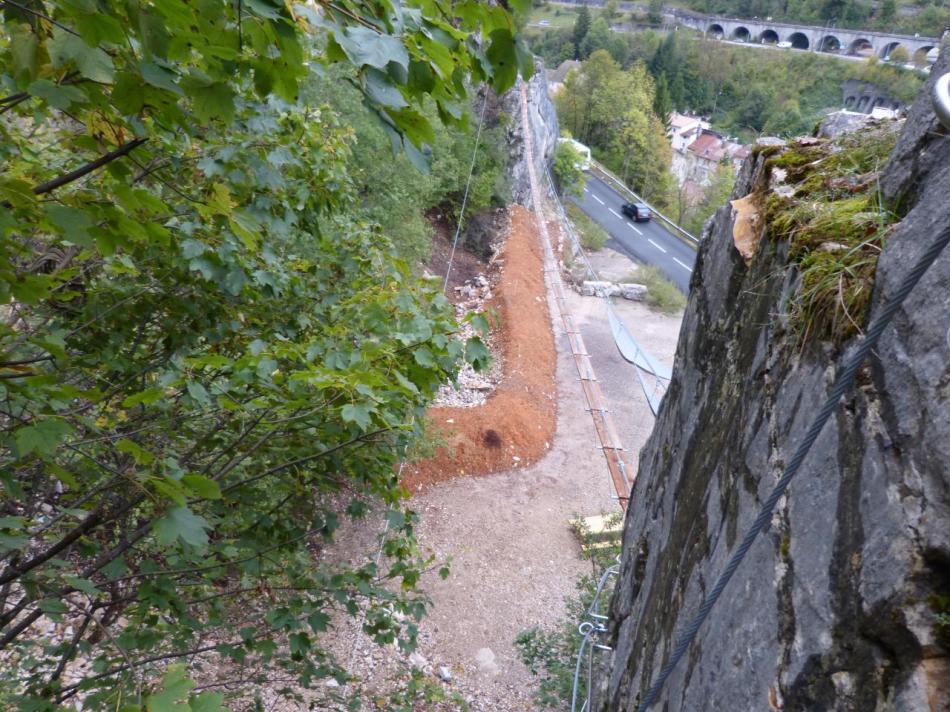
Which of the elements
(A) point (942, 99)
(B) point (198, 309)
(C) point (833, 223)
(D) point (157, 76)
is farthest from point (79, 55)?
(C) point (833, 223)

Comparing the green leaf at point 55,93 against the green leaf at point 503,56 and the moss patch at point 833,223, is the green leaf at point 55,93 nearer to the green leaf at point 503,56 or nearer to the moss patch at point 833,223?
the green leaf at point 503,56

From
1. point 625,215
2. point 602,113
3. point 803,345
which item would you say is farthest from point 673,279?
point 803,345

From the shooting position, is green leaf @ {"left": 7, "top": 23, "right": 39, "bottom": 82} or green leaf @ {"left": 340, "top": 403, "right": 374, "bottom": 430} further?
green leaf @ {"left": 340, "top": 403, "right": 374, "bottom": 430}

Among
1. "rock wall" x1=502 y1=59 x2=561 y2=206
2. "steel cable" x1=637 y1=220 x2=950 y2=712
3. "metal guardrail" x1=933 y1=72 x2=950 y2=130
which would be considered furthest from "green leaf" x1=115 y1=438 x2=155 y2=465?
"rock wall" x1=502 y1=59 x2=561 y2=206

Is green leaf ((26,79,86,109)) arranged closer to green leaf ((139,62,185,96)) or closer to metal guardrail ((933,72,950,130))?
green leaf ((139,62,185,96))

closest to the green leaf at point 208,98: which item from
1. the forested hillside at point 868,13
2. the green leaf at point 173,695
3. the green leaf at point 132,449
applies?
the green leaf at point 132,449
